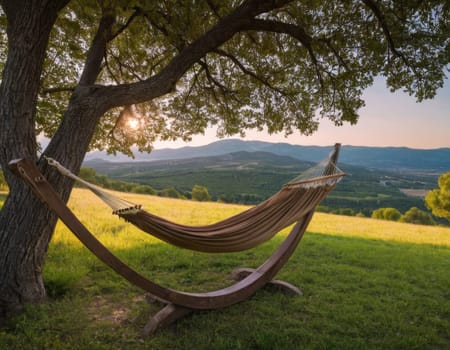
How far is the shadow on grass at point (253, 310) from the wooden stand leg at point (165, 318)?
7 centimetres

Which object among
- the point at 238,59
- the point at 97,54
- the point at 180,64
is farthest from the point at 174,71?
the point at 238,59

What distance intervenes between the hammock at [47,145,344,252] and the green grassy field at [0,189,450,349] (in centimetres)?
78

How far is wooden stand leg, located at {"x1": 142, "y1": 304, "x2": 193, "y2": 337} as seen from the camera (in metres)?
2.61

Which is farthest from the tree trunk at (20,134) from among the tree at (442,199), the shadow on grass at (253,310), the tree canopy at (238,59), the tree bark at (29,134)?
the tree at (442,199)

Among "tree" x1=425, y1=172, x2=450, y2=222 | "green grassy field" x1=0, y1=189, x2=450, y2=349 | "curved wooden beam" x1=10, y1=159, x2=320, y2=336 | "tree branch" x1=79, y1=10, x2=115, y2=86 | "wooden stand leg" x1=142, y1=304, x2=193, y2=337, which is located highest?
"tree branch" x1=79, y1=10, x2=115, y2=86

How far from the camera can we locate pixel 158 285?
2537 mm

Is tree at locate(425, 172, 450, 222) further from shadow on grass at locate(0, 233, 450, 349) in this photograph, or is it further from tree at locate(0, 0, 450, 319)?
tree at locate(0, 0, 450, 319)

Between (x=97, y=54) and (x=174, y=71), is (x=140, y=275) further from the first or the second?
(x=97, y=54)

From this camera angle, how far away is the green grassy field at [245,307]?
2.52m

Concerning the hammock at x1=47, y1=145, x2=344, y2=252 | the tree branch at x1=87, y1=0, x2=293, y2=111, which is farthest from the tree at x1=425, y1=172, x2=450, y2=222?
the tree branch at x1=87, y1=0, x2=293, y2=111

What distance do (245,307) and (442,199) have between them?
101ft

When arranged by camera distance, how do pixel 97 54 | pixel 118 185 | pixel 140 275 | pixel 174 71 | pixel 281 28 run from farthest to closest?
1. pixel 118 185
2. pixel 281 28
3. pixel 97 54
4. pixel 174 71
5. pixel 140 275

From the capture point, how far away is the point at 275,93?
5262 millimetres

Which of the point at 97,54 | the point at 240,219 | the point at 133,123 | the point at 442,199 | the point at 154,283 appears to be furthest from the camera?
the point at 442,199
